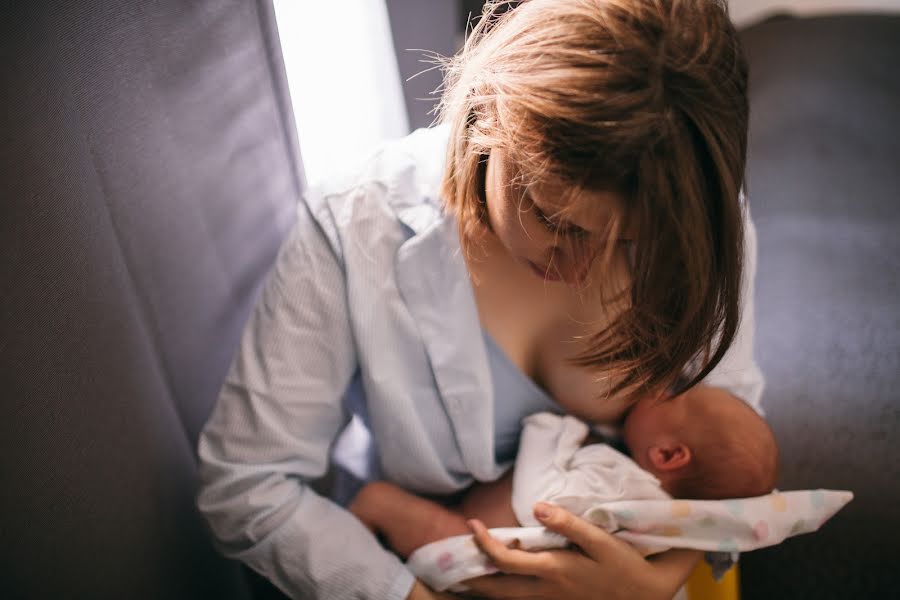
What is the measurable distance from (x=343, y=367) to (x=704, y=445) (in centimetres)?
49

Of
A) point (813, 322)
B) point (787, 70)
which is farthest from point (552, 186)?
point (787, 70)

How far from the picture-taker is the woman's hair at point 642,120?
517 mm

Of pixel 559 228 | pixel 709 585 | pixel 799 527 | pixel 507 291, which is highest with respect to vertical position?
pixel 559 228

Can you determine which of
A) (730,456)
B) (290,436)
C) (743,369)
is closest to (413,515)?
(290,436)

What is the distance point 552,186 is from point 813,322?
0.88 meters

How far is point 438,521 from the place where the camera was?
2.74ft

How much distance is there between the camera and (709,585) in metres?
0.97

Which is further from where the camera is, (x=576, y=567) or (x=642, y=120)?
(x=576, y=567)

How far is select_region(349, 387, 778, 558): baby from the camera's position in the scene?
84 cm

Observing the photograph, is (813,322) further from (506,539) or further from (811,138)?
(506,539)

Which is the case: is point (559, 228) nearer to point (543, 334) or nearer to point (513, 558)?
point (543, 334)

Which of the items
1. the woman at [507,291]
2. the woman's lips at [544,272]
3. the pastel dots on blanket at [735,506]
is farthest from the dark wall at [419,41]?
the pastel dots on blanket at [735,506]

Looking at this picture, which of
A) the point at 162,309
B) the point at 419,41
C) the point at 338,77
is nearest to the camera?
the point at 162,309

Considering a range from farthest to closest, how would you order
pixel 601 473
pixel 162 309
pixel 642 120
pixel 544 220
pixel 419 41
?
pixel 419 41
pixel 601 473
pixel 162 309
pixel 544 220
pixel 642 120
